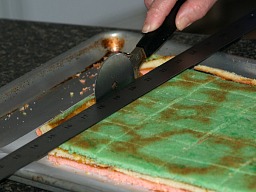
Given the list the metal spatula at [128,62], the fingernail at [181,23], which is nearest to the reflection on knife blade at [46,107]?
the metal spatula at [128,62]

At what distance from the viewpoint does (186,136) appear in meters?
1.52

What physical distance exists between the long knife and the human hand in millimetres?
67

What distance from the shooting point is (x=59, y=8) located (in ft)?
11.1

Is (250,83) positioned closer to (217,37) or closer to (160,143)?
(217,37)

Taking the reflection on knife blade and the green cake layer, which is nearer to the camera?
the green cake layer

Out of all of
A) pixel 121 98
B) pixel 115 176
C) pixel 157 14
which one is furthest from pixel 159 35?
pixel 115 176

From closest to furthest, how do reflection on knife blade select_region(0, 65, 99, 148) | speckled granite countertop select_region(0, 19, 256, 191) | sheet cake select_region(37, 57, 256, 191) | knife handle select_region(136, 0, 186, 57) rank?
sheet cake select_region(37, 57, 256, 191)
reflection on knife blade select_region(0, 65, 99, 148)
knife handle select_region(136, 0, 186, 57)
speckled granite countertop select_region(0, 19, 256, 191)

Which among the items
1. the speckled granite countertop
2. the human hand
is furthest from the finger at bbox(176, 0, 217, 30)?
the speckled granite countertop

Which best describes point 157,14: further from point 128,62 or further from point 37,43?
point 37,43

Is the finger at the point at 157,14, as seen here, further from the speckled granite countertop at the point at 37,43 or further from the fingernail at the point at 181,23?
the speckled granite countertop at the point at 37,43

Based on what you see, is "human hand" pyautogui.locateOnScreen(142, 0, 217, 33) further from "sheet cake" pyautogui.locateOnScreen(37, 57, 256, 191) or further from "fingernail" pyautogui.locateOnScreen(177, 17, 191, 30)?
"sheet cake" pyautogui.locateOnScreen(37, 57, 256, 191)

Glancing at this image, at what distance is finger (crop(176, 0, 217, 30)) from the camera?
1924mm

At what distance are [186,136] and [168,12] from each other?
51cm

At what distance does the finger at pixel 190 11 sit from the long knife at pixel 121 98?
0.06 meters
